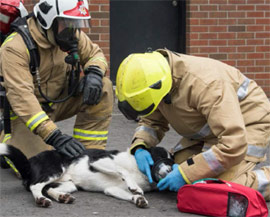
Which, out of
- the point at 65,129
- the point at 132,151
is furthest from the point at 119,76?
the point at 65,129

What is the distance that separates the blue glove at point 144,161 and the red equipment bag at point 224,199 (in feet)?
1.63

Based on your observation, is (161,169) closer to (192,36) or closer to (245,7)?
(192,36)

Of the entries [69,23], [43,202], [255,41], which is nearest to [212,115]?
[43,202]

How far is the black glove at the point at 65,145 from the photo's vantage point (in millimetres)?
4629

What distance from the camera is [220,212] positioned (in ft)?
13.1

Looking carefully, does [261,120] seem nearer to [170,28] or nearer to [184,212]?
[184,212]

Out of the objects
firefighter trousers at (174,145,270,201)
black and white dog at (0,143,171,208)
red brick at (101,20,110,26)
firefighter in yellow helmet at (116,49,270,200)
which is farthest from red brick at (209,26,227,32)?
firefighter trousers at (174,145,270,201)

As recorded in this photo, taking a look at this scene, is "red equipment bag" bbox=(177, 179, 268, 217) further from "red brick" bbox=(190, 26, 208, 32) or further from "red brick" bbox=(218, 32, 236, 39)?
"red brick" bbox=(218, 32, 236, 39)

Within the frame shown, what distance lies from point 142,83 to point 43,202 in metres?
1.10

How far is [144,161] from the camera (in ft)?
15.1

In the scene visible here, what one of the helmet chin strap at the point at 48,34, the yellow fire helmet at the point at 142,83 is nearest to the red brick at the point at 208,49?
the helmet chin strap at the point at 48,34

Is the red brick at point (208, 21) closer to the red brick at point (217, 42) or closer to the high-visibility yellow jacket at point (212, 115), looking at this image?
the red brick at point (217, 42)

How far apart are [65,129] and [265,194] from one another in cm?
324

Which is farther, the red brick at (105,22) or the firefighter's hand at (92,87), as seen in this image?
the red brick at (105,22)
